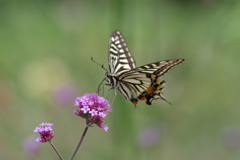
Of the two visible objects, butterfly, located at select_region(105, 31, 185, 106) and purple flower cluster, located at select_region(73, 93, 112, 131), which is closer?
purple flower cluster, located at select_region(73, 93, 112, 131)

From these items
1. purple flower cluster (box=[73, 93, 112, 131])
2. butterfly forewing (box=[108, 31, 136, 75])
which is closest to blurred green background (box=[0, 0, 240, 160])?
butterfly forewing (box=[108, 31, 136, 75])

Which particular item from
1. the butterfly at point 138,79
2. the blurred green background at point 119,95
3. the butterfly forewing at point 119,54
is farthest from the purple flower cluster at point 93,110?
the butterfly forewing at point 119,54

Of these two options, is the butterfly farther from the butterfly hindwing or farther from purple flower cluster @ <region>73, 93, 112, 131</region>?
purple flower cluster @ <region>73, 93, 112, 131</region>

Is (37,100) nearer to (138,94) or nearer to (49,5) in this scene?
(138,94)

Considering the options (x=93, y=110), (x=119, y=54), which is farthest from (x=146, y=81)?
(x=93, y=110)

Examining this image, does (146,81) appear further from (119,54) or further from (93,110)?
(93,110)

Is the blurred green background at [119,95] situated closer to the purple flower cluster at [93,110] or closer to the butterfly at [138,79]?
the butterfly at [138,79]
